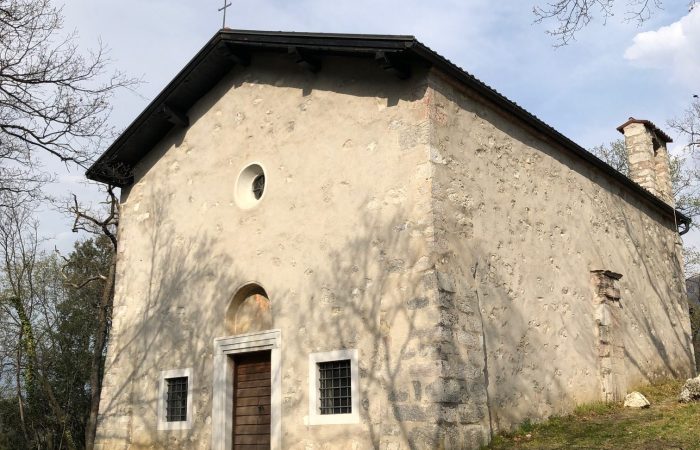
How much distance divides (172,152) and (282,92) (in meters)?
2.85

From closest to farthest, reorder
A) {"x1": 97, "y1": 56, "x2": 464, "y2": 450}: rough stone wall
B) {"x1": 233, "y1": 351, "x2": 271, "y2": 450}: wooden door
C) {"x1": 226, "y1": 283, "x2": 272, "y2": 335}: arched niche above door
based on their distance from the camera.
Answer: {"x1": 97, "y1": 56, "x2": 464, "y2": 450}: rough stone wall, {"x1": 233, "y1": 351, "x2": 271, "y2": 450}: wooden door, {"x1": 226, "y1": 283, "x2": 272, "y2": 335}: arched niche above door

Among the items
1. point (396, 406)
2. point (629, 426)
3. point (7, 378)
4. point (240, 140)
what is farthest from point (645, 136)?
point (7, 378)

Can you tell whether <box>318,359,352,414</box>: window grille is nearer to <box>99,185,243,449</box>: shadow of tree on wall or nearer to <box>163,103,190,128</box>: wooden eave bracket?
<box>99,185,243,449</box>: shadow of tree on wall

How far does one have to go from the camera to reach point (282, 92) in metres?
10.5

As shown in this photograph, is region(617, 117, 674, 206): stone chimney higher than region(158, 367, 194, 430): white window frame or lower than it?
higher

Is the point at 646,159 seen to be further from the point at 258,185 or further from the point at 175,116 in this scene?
the point at 175,116

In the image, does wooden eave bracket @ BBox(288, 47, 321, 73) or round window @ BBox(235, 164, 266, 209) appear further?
round window @ BBox(235, 164, 266, 209)

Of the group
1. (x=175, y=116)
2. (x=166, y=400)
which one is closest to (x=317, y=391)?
(x=166, y=400)

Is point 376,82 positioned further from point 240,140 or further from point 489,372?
point 489,372

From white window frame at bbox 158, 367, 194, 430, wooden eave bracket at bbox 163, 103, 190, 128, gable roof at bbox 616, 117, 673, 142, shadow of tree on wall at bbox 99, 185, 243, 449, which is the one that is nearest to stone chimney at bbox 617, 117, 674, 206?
gable roof at bbox 616, 117, 673, 142

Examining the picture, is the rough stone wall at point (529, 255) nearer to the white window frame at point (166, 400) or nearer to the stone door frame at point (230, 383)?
the stone door frame at point (230, 383)

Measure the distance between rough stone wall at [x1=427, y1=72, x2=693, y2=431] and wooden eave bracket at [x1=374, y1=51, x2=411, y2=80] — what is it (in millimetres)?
391

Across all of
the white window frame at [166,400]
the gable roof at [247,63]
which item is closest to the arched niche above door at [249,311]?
the white window frame at [166,400]

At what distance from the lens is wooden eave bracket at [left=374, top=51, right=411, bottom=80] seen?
8.46 m
